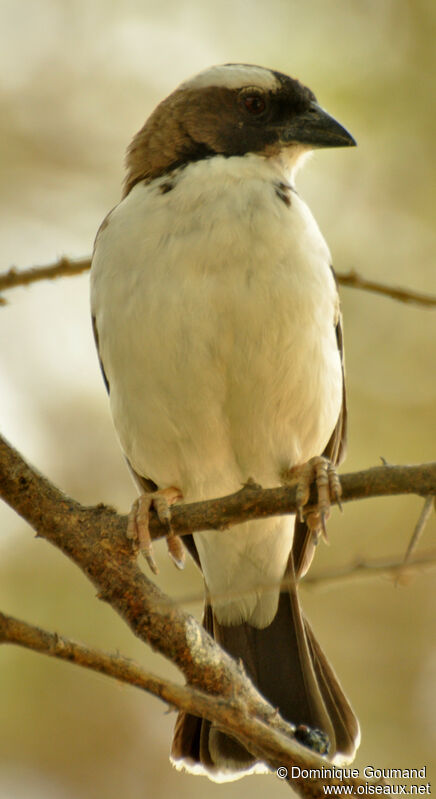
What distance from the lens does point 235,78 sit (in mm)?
5695

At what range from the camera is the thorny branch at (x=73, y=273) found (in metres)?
3.62

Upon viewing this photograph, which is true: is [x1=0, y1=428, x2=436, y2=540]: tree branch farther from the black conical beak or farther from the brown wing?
the black conical beak

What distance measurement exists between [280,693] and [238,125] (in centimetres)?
303

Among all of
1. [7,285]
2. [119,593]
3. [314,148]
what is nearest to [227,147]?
[314,148]

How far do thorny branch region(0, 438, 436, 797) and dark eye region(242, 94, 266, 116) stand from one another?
2.64m

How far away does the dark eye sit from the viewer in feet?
18.4

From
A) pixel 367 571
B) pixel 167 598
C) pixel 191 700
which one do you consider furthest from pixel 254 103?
pixel 191 700

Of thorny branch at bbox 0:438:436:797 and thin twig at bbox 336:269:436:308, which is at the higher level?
thin twig at bbox 336:269:436:308

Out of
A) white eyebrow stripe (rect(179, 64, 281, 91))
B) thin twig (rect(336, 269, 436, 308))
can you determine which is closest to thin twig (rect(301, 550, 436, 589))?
thin twig (rect(336, 269, 436, 308))

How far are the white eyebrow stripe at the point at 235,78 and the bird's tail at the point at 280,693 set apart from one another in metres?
2.74

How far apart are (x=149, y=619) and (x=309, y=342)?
1.75 metres

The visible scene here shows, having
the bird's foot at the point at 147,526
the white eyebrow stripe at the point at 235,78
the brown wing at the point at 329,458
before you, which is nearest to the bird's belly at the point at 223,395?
the bird's foot at the point at 147,526

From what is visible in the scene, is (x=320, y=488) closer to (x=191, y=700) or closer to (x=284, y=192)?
(x=191, y=700)

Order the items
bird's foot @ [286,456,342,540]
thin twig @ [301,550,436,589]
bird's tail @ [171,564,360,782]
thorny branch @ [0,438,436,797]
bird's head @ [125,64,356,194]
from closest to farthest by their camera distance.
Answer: thin twig @ [301,550,436,589] → thorny branch @ [0,438,436,797] → bird's foot @ [286,456,342,540] → bird's tail @ [171,564,360,782] → bird's head @ [125,64,356,194]
